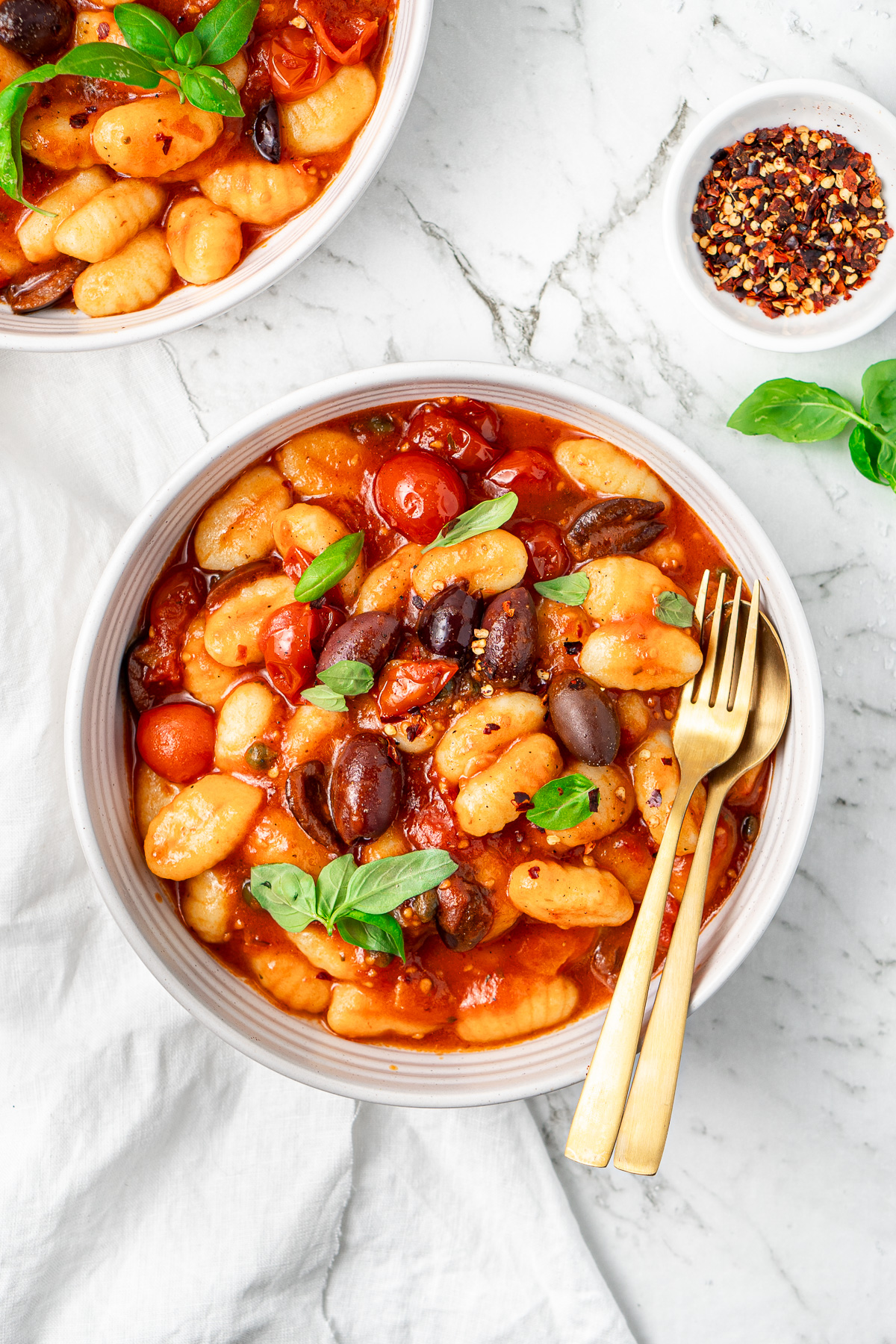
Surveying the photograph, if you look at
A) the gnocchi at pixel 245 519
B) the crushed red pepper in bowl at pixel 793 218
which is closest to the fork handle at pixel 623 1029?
the gnocchi at pixel 245 519

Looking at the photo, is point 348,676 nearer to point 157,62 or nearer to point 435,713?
point 435,713

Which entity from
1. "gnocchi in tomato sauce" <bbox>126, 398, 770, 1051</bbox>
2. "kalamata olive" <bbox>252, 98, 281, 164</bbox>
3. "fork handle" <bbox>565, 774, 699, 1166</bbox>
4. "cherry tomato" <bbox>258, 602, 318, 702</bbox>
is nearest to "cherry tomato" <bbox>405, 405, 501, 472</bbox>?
"gnocchi in tomato sauce" <bbox>126, 398, 770, 1051</bbox>

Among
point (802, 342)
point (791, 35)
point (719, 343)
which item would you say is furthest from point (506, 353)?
point (791, 35)

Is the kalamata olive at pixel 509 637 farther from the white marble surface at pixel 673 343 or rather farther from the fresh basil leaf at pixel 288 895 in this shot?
the white marble surface at pixel 673 343

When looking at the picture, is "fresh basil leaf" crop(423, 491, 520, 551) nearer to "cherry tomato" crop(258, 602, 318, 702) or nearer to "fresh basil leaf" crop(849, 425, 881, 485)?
"cherry tomato" crop(258, 602, 318, 702)

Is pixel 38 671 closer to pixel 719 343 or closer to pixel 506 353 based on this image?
pixel 506 353

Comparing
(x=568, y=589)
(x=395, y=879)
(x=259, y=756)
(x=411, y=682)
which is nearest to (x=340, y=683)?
(x=411, y=682)
